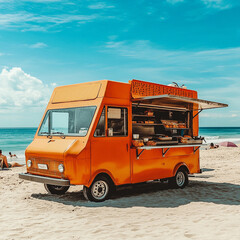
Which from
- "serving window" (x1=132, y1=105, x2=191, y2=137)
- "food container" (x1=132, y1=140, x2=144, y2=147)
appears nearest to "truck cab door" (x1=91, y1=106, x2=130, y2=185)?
"food container" (x1=132, y1=140, x2=144, y2=147)

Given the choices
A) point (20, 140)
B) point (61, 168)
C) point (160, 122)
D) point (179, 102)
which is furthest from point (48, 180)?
point (20, 140)

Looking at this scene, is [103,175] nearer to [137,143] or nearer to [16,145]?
[137,143]

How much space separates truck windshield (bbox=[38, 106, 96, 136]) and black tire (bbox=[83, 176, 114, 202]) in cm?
115

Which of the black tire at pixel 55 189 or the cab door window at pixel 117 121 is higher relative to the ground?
the cab door window at pixel 117 121

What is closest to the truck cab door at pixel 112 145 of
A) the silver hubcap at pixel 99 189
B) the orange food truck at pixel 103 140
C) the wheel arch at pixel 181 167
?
the orange food truck at pixel 103 140

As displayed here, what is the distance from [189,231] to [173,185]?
4.42 meters

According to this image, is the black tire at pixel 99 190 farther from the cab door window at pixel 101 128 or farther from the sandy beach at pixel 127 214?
the cab door window at pixel 101 128

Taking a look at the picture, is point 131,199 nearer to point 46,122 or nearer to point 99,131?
point 99,131

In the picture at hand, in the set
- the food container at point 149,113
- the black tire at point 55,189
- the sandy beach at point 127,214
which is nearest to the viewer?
the sandy beach at point 127,214

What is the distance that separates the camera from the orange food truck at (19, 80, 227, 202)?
24.1 ft

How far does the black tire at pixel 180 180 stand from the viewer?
32.0 feet

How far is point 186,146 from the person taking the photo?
9758mm

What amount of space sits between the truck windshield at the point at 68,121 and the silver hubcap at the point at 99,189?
120cm

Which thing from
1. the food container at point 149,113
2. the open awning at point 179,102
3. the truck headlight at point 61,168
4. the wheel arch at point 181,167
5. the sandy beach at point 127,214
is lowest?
the sandy beach at point 127,214
